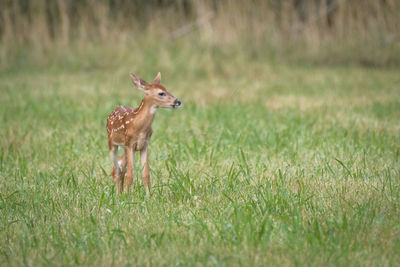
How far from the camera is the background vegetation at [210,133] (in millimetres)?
3258

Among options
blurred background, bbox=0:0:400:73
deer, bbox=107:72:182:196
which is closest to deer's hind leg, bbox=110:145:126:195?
deer, bbox=107:72:182:196

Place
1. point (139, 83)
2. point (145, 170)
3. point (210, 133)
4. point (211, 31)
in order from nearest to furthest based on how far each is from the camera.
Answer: point (139, 83)
point (145, 170)
point (210, 133)
point (211, 31)

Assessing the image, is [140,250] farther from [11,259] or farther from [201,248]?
[11,259]

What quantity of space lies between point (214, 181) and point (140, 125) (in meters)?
0.72

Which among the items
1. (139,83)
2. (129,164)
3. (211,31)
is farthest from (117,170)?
(211,31)

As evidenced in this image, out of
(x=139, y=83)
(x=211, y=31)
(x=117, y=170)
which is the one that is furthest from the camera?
(x=211, y=31)

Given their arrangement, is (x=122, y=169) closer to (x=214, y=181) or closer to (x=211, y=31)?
(x=214, y=181)

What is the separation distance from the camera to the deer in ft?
12.5

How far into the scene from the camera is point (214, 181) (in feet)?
13.6

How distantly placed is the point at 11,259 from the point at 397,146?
3.77 metres

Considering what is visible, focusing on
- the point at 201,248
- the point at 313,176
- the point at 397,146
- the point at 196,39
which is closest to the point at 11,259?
the point at 201,248

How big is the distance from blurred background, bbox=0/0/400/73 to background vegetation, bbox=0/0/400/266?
1.3 inches

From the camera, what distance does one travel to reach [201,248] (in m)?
3.16

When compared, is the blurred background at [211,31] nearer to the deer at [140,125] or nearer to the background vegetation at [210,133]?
the background vegetation at [210,133]
